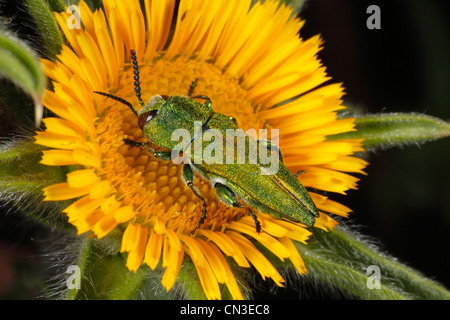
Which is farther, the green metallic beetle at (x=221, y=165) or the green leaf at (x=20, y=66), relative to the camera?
the green metallic beetle at (x=221, y=165)

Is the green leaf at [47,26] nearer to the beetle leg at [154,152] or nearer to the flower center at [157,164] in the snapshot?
the flower center at [157,164]

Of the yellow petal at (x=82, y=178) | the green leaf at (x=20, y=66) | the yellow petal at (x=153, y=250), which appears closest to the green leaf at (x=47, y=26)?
the yellow petal at (x=82, y=178)

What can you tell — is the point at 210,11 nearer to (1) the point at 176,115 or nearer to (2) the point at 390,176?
(1) the point at 176,115

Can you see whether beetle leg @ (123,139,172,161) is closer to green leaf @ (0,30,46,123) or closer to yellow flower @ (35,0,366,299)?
yellow flower @ (35,0,366,299)

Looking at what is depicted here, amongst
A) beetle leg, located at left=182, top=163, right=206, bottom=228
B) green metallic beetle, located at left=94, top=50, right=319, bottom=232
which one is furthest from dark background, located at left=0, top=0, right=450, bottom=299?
beetle leg, located at left=182, top=163, right=206, bottom=228

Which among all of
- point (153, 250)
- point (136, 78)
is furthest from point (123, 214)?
point (136, 78)

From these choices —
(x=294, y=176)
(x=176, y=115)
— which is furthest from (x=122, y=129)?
(x=294, y=176)
